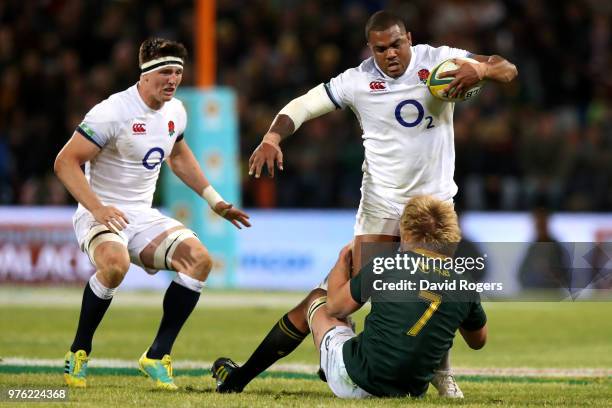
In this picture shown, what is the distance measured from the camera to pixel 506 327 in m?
13.4

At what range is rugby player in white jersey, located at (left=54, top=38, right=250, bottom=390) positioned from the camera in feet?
26.5

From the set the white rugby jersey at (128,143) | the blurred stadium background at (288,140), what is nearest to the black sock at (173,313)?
the white rugby jersey at (128,143)

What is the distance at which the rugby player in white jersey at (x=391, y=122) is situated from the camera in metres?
7.86

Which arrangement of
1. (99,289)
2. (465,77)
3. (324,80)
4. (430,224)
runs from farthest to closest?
(324,80) < (99,289) < (465,77) < (430,224)

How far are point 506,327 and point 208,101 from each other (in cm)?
637

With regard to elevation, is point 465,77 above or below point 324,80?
above

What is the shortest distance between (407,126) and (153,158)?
181 cm

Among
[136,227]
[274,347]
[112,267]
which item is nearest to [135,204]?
[136,227]

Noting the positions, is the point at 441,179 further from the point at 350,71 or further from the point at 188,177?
the point at 188,177

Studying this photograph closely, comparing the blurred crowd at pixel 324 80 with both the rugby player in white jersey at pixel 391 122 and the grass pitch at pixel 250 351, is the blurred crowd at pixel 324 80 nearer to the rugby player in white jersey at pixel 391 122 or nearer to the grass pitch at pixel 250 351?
the grass pitch at pixel 250 351

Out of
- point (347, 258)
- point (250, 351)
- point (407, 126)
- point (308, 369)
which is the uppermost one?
point (407, 126)

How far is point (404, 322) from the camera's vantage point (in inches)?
266

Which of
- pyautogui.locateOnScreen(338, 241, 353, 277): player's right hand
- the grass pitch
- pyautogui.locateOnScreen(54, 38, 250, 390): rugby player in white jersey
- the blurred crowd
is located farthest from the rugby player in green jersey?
the blurred crowd

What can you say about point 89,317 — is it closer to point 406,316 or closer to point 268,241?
point 406,316
